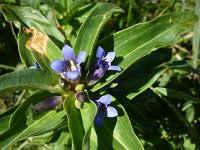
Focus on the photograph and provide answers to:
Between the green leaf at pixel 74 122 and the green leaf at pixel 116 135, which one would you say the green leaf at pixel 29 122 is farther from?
the green leaf at pixel 116 135

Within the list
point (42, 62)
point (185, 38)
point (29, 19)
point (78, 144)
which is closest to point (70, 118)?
point (78, 144)

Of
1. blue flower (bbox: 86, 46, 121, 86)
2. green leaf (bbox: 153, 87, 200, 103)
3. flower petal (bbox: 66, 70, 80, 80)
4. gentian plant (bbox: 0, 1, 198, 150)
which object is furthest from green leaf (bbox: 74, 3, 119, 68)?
green leaf (bbox: 153, 87, 200, 103)

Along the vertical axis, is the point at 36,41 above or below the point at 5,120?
above

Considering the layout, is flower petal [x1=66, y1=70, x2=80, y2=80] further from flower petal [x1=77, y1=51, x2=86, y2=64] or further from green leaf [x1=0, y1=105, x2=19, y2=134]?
green leaf [x1=0, y1=105, x2=19, y2=134]

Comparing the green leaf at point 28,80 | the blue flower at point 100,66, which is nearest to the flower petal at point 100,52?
the blue flower at point 100,66

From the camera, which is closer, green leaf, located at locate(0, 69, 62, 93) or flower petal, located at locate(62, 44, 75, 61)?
green leaf, located at locate(0, 69, 62, 93)

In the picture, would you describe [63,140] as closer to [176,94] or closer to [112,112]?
[112,112]

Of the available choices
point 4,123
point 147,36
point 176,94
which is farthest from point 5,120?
point 176,94
